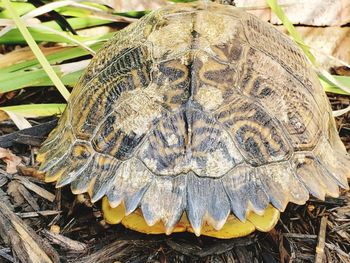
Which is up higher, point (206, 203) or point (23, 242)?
point (206, 203)

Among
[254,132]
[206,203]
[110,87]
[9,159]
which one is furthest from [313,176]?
[9,159]

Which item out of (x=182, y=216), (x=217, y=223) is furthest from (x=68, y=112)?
(x=217, y=223)

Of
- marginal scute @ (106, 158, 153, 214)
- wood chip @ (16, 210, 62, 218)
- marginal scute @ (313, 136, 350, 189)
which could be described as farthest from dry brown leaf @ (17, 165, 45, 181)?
marginal scute @ (313, 136, 350, 189)

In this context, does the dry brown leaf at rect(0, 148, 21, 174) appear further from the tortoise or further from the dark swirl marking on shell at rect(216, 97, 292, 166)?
the dark swirl marking on shell at rect(216, 97, 292, 166)

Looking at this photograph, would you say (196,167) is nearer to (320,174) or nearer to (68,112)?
(320,174)

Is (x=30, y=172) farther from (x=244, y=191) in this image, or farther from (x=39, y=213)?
(x=244, y=191)
